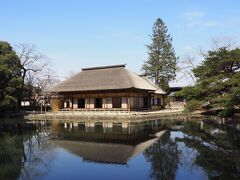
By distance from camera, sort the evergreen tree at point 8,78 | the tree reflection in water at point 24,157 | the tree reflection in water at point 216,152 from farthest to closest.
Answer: the evergreen tree at point 8,78 < the tree reflection in water at point 24,157 < the tree reflection in water at point 216,152

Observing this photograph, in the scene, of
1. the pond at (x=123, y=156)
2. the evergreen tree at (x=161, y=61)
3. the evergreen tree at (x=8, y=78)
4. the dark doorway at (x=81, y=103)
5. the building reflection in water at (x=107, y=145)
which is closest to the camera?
the pond at (x=123, y=156)

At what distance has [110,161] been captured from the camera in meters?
12.4

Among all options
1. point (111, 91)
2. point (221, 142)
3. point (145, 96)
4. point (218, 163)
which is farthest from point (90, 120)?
point (218, 163)

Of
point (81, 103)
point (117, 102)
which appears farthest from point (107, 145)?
point (81, 103)

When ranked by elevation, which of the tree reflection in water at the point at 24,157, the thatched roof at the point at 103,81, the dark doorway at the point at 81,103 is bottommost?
the tree reflection in water at the point at 24,157

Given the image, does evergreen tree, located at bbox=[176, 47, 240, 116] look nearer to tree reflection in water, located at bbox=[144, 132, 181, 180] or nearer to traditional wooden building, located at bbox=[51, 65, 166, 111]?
traditional wooden building, located at bbox=[51, 65, 166, 111]

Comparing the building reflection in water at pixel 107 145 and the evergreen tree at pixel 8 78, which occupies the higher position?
the evergreen tree at pixel 8 78

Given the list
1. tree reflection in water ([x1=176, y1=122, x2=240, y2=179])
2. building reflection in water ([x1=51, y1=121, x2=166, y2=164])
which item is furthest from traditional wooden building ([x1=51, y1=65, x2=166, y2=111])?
tree reflection in water ([x1=176, y1=122, x2=240, y2=179])

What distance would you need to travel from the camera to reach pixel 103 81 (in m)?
37.2

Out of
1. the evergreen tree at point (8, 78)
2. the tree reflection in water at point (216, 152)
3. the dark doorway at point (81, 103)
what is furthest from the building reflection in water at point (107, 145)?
the dark doorway at point (81, 103)

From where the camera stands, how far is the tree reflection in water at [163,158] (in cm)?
1036

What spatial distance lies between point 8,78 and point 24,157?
24.5 m

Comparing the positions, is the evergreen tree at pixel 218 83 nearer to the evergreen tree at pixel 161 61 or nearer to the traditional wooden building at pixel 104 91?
the traditional wooden building at pixel 104 91

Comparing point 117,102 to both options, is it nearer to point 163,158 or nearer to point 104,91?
point 104,91
